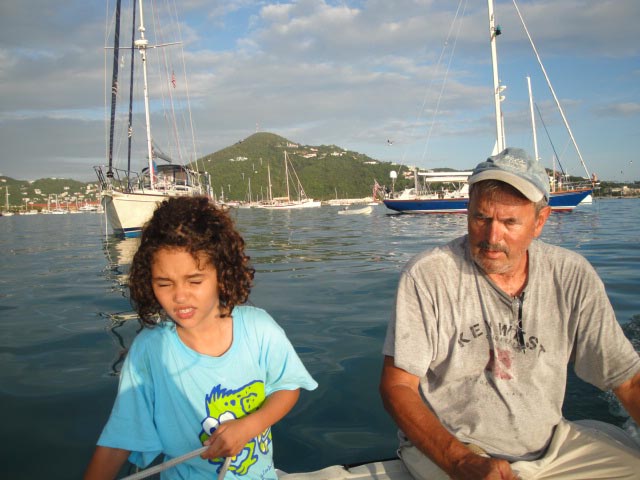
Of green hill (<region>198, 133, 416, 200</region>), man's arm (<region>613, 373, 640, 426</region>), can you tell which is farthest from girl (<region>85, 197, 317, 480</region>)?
green hill (<region>198, 133, 416, 200</region>)

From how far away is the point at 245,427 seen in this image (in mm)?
1642

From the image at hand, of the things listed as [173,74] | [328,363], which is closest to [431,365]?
[328,363]

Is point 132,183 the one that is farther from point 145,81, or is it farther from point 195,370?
point 195,370

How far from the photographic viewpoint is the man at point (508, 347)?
1831mm

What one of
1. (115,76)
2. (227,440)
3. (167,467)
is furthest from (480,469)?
(115,76)

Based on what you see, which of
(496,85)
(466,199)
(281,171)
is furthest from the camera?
(281,171)

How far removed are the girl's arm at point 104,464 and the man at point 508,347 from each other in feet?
3.42

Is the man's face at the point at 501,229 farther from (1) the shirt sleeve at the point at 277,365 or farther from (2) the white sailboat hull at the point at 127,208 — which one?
(2) the white sailboat hull at the point at 127,208

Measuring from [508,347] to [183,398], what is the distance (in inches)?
51.2

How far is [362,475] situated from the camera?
6.68 feet

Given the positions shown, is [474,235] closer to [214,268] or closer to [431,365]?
[431,365]

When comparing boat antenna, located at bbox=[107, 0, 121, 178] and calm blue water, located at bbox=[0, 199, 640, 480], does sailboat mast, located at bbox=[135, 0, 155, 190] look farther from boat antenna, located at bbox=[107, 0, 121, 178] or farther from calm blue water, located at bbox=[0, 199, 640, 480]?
calm blue water, located at bbox=[0, 199, 640, 480]

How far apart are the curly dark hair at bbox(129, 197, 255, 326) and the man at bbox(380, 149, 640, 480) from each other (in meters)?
0.69

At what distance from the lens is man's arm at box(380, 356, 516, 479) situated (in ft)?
5.30
